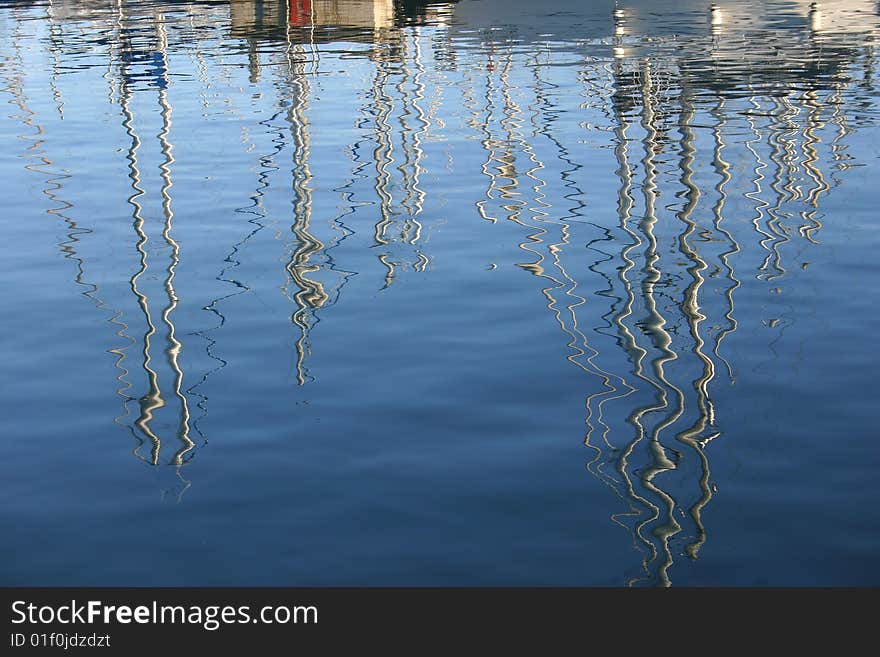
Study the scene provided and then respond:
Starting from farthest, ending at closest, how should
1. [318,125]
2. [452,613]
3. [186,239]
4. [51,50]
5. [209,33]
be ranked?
1. [209,33]
2. [51,50]
3. [318,125]
4. [186,239]
5. [452,613]

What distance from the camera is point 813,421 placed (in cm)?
1119

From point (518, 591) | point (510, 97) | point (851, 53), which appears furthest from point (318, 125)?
point (518, 591)

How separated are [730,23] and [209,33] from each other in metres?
20.2

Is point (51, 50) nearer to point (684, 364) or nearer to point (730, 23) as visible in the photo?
point (730, 23)

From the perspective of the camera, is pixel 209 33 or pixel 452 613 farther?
pixel 209 33

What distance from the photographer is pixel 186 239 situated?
735 inches

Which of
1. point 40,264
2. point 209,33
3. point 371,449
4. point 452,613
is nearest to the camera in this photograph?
point 452,613

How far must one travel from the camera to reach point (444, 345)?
1356 cm

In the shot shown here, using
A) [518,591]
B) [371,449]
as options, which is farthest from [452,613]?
[371,449]

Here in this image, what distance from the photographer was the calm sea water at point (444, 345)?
9305 millimetres

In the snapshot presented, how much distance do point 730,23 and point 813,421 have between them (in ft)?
136

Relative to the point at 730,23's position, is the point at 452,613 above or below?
below

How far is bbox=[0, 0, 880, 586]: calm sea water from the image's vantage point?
9.30 metres

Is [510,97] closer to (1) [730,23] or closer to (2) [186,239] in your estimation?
(2) [186,239]
